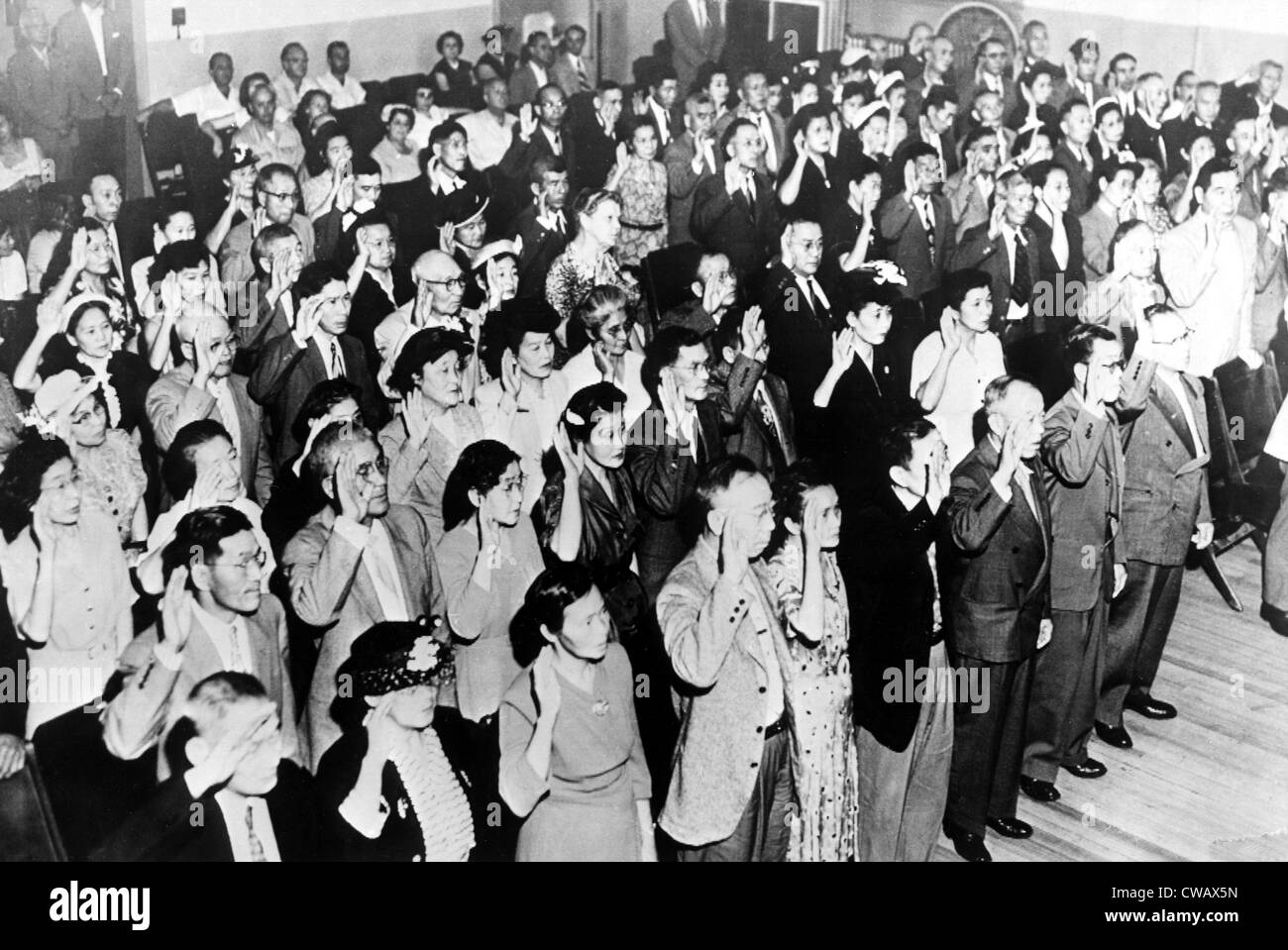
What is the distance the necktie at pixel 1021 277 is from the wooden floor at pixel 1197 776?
146cm

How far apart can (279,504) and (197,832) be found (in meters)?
1.05

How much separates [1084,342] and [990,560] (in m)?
0.85

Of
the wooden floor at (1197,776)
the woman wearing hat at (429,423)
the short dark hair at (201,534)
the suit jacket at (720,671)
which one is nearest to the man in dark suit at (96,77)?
the woman wearing hat at (429,423)

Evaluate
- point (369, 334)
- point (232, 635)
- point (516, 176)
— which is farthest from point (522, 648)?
point (516, 176)

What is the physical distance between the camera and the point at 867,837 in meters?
5.58

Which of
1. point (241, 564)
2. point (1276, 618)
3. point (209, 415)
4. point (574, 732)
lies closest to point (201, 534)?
point (241, 564)

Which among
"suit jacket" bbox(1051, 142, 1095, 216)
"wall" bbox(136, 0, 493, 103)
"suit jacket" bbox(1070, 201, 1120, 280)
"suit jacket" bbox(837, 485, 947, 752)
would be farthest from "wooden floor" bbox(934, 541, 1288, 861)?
"wall" bbox(136, 0, 493, 103)

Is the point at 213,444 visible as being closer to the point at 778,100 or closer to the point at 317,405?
the point at 317,405

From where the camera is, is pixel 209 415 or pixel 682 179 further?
pixel 682 179

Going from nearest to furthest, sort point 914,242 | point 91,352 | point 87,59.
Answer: point 91,352
point 87,59
point 914,242

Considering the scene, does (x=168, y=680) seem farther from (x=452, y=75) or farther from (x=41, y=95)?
(x=452, y=75)

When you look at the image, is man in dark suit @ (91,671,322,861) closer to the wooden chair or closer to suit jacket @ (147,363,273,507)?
suit jacket @ (147,363,273,507)

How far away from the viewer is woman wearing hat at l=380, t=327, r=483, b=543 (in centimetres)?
544

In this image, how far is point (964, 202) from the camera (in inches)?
258
